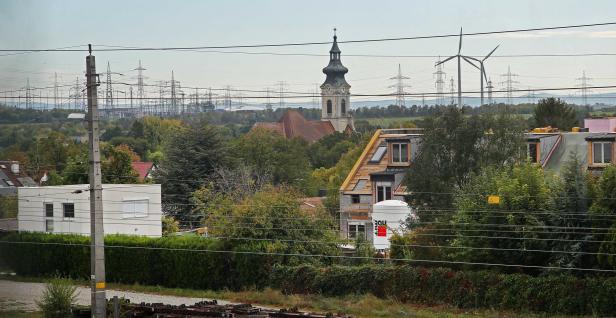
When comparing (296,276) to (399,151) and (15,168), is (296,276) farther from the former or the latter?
(399,151)

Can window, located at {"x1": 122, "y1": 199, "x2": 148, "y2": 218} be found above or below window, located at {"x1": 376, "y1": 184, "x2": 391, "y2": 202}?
below

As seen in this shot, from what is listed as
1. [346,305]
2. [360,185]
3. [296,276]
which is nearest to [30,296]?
[296,276]

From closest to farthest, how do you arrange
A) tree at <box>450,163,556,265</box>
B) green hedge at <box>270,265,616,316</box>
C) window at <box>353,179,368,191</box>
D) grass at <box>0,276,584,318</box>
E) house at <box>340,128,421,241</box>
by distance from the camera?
green hedge at <box>270,265,616,316</box>, grass at <box>0,276,584,318</box>, tree at <box>450,163,556,265</box>, house at <box>340,128,421,241</box>, window at <box>353,179,368,191</box>

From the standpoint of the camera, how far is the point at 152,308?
77.0 ft

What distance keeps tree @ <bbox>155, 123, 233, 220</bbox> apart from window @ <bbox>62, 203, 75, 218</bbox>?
65.2 feet

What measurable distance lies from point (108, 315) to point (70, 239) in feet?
39.7

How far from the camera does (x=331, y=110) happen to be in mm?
179750

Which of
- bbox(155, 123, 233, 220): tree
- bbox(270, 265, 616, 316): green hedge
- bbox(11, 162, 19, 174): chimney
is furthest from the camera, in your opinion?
bbox(155, 123, 233, 220): tree

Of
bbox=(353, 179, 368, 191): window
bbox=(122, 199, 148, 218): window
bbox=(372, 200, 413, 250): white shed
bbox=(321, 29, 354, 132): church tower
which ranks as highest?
bbox=(321, 29, 354, 132): church tower

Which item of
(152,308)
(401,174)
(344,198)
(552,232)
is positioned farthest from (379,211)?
(152,308)

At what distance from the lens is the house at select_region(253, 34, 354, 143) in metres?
→ 160

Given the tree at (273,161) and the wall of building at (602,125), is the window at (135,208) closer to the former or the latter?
the wall of building at (602,125)

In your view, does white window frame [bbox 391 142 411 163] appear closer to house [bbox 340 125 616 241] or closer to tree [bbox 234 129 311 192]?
house [bbox 340 125 616 241]

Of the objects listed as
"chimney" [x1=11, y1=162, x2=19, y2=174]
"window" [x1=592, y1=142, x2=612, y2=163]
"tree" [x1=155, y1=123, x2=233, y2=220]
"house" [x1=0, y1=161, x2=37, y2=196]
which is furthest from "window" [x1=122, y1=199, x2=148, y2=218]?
"tree" [x1=155, y1=123, x2=233, y2=220]
